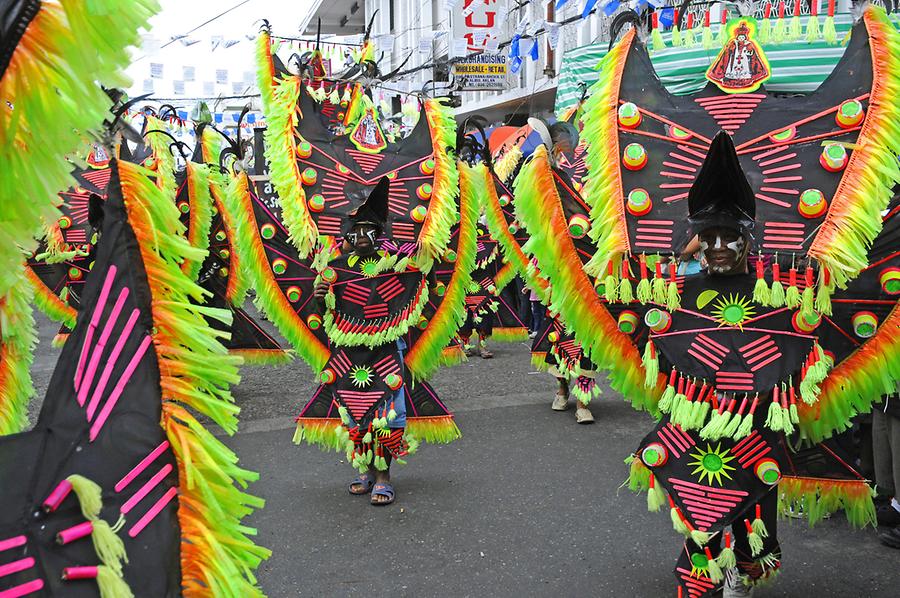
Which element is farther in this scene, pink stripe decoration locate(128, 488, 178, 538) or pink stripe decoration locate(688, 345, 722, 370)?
pink stripe decoration locate(688, 345, 722, 370)

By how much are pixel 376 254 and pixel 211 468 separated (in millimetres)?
3314

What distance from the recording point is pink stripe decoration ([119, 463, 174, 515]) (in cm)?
117

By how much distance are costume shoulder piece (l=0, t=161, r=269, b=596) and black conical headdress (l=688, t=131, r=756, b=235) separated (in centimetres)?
187

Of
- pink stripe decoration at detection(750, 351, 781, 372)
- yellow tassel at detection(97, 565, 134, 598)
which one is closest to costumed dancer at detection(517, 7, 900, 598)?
pink stripe decoration at detection(750, 351, 781, 372)

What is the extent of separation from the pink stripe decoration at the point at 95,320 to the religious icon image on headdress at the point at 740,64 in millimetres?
2562

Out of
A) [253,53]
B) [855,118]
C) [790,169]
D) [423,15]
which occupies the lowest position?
[790,169]

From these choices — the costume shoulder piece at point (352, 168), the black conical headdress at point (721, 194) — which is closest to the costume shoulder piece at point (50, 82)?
the black conical headdress at point (721, 194)

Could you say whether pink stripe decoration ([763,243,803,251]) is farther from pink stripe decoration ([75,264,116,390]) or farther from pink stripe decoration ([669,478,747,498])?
pink stripe decoration ([75,264,116,390])

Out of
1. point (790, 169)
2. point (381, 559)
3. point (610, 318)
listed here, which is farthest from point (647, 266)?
point (381, 559)

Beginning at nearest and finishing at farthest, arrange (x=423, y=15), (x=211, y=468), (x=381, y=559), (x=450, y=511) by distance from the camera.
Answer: (x=211, y=468), (x=381, y=559), (x=450, y=511), (x=423, y=15)

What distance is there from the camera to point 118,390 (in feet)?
4.01

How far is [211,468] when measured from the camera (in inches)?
48.3

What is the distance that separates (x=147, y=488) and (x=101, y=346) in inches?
9.3

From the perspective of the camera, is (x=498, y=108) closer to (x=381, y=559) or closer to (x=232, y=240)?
(x=232, y=240)
